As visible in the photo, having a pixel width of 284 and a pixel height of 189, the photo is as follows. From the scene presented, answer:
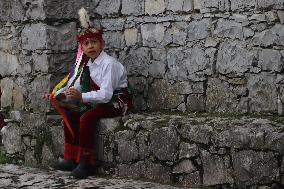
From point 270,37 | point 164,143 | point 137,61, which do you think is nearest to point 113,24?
point 137,61

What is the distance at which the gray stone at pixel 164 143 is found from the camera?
5238 mm

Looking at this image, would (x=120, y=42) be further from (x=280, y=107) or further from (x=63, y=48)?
(x=280, y=107)

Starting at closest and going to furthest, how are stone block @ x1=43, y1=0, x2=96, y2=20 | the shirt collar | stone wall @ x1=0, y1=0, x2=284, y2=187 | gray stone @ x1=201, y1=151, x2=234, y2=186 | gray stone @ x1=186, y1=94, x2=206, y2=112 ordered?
gray stone @ x1=201, y1=151, x2=234, y2=186, stone wall @ x1=0, y1=0, x2=284, y2=187, gray stone @ x1=186, y1=94, x2=206, y2=112, the shirt collar, stone block @ x1=43, y1=0, x2=96, y2=20

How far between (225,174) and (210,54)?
1.12m

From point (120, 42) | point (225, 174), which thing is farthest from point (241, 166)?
point (120, 42)

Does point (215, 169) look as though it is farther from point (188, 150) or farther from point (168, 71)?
point (168, 71)

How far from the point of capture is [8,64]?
6.69 metres

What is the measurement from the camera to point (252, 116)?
5.16 metres

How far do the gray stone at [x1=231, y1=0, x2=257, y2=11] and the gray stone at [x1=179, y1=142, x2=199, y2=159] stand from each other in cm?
116

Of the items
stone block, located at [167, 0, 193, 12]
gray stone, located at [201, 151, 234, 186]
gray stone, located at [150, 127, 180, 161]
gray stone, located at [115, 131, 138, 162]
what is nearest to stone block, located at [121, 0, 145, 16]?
stone block, located at [167, 0, 193, 12]

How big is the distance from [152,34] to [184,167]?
137 centimetres

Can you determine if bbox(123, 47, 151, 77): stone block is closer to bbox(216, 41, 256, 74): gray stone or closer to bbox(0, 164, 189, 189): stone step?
bbox(216, 41, 256, 74): gray stone

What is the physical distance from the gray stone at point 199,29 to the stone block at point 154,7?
1.14 feet

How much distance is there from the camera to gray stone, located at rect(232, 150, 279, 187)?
4652 mm
